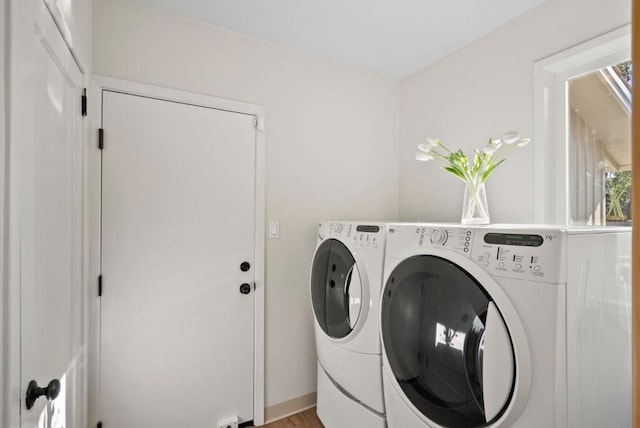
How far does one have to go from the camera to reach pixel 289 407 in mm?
2115

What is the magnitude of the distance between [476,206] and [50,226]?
181 centimetres

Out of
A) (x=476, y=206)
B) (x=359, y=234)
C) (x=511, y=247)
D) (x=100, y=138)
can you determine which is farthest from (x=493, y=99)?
(x=100, y=138)

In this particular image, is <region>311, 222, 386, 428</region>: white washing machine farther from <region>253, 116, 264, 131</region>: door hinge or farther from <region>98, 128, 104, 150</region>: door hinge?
<region>98, 128, 104, 150</region>: door hinge

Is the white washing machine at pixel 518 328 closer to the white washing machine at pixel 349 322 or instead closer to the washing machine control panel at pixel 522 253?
the washing machine control panel at pixel 522 253

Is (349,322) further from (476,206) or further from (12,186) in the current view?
(12,186)

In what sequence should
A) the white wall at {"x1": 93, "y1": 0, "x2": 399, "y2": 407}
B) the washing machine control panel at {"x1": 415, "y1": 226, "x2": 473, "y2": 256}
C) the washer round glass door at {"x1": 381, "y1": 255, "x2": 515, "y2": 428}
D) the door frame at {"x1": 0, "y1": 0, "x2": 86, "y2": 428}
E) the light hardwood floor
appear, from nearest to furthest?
the door frame at {"x1": 0, "y1": 0, "x2": 86, "y2": 428} < the washer round glass door at {"x1": 381, "y1": 255, "x2": 515, "y2": 428} < the washing machine control panel at {"x1": 415, "y1": 226, "x2": 473, "y2": 256} < the white wall at {"x1": 93, "y1": 0, "x2": 399, "y2": 407} < the light hardwood floor

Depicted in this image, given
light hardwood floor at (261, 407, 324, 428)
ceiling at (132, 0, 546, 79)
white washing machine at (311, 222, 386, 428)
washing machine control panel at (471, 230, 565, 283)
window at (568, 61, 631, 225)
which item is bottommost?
light hardwood floor at (261, 407, 324, 428)

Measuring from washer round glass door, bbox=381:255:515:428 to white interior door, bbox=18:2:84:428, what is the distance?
3.85 feet

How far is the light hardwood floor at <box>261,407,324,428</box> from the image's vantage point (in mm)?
2002

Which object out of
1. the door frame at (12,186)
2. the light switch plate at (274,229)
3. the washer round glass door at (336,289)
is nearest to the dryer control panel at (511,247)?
the washer round glass door at (336,289)

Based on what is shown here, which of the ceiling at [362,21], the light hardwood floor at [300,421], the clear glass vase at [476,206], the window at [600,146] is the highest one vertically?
the ceiling at [362,21]

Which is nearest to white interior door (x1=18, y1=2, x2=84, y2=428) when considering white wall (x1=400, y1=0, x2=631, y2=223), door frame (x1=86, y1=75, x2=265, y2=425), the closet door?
the closet door

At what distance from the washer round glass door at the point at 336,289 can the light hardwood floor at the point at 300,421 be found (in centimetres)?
70

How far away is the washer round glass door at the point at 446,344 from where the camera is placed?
0.93 metres
